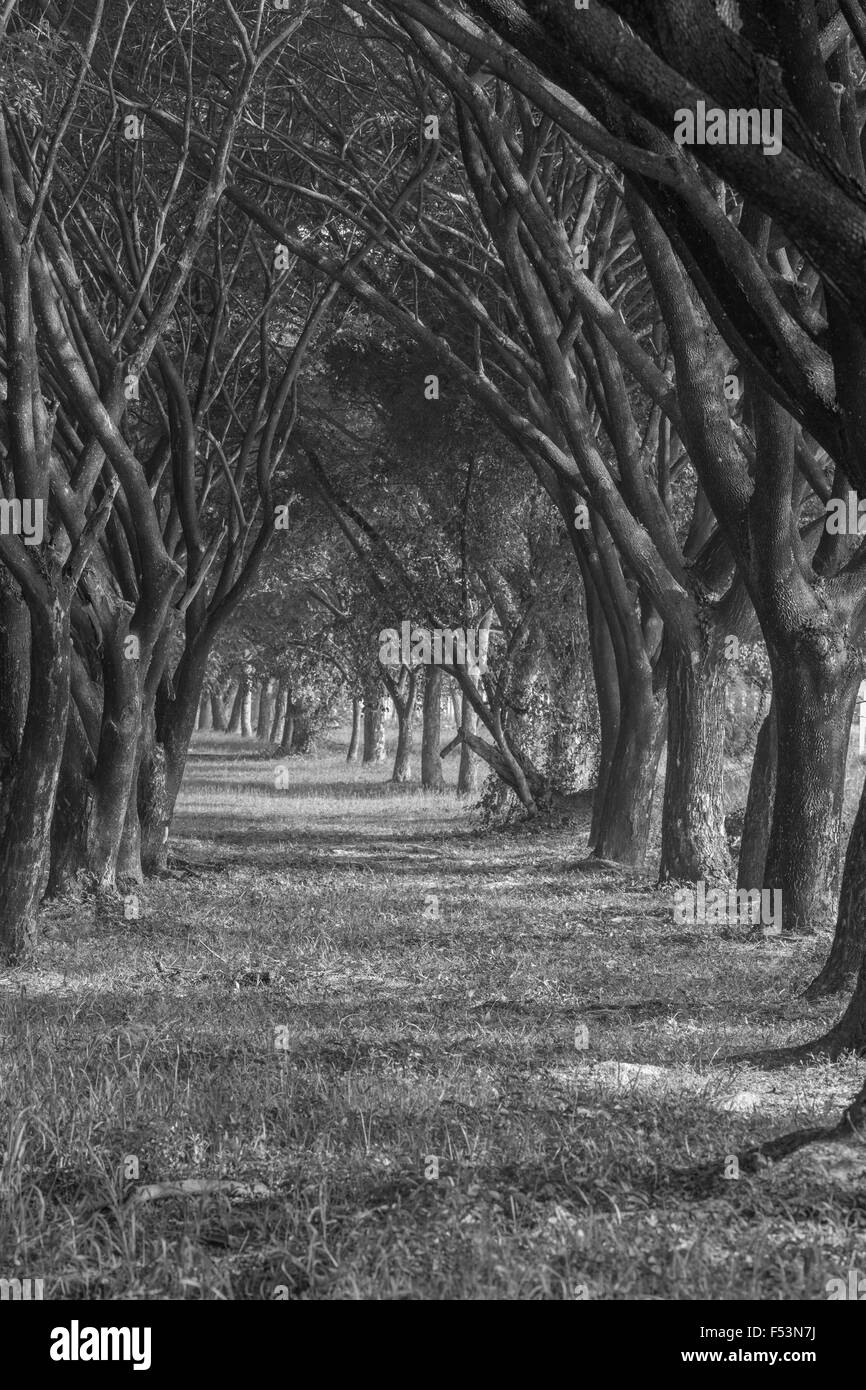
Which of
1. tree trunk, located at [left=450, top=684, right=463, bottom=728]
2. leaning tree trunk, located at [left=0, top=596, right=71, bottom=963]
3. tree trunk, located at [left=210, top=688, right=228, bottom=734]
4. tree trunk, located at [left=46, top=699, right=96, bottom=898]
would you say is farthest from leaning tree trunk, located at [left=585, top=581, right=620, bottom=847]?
tree trunk, located at [left=210, top=688, right=228, bottom=734]

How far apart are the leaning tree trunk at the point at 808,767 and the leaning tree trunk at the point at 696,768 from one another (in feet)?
9.99

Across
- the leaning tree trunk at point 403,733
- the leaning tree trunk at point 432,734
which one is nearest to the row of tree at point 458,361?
the leaning tree trunk at point 432,734

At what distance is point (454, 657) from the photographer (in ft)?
73.2

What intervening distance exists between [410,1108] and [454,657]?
1661 centimetres

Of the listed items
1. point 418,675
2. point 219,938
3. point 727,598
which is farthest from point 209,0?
point 418,675

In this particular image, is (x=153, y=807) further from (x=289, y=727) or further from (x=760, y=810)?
(x=289, y=727)

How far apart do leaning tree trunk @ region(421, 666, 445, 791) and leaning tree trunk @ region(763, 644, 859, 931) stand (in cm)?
2031

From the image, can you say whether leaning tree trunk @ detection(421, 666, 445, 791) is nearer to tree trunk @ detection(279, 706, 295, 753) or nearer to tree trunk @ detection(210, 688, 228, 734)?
tree trunk @ detection(279, 706, 295, 753)

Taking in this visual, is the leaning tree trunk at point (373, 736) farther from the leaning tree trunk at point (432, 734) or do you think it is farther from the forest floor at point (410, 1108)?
the forest floor at point (410, 1108)

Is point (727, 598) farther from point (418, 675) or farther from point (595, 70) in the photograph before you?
point (418, 675)

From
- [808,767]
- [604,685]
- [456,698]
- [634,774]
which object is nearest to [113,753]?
[808,767]

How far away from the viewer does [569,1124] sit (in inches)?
219


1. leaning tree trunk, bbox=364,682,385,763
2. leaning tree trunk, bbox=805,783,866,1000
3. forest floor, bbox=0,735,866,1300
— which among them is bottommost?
forest floor, bbox=0,735,866,1300

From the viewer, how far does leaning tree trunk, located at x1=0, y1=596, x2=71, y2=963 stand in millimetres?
10180
